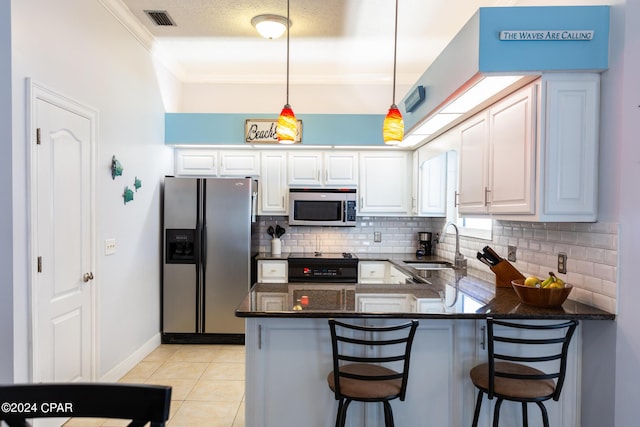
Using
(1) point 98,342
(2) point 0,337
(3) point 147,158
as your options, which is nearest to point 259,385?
(2) point 0,337

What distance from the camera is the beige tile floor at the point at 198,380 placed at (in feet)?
8.05

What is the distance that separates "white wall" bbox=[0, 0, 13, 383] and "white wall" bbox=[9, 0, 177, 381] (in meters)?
0.03

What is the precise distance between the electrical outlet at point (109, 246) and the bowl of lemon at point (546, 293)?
113 inches

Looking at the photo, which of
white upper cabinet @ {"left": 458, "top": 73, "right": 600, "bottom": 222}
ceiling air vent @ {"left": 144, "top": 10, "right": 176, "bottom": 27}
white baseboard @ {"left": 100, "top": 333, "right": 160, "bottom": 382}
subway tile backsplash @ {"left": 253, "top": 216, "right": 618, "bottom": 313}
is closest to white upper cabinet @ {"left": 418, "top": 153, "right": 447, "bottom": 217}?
→ subway tile backsplash @ {"left": 253, "top": 216, "right": 618, "bottom": 313}

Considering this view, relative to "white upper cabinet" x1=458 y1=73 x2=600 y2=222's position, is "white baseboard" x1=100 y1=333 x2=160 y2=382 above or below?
below

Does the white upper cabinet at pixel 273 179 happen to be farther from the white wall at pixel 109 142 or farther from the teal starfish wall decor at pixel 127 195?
the teal starfish wall decor at pixel 127 195

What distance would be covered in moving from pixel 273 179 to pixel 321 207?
0.65 meters

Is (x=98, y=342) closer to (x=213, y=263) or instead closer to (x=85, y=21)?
(x=213, y=263)

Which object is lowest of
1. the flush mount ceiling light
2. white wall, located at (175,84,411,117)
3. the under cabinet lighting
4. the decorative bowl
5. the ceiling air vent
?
the decorative bowl

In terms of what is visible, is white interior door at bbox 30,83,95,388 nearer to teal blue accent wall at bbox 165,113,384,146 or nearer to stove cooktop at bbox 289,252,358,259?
teal blue accent wall at bbox 165,113,384,146

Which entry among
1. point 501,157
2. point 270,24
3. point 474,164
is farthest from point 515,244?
point 270,24

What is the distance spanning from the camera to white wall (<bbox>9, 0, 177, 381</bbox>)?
196 cm

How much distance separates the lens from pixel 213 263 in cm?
378

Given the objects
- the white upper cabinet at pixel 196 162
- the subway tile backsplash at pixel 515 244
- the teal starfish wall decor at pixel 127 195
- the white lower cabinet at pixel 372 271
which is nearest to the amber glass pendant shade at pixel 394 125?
the subway tile backsplash at pixel 515 244
